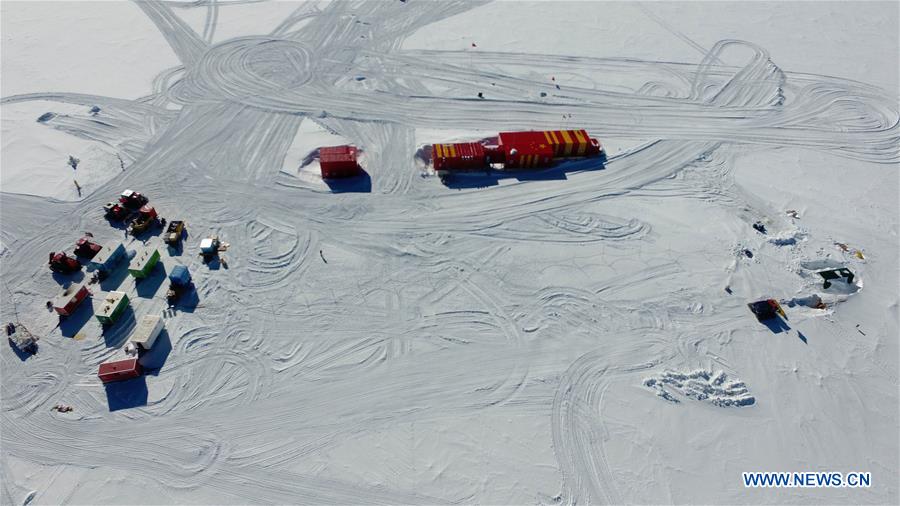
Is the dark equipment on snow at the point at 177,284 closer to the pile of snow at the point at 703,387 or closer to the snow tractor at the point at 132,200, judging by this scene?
the snow tractor at the point at 132,200

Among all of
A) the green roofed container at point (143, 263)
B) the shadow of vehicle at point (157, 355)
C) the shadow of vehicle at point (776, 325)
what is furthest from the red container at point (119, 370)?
the shadow of vehicle at point (776, 325)

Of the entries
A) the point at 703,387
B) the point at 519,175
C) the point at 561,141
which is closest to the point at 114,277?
the point at 519,175

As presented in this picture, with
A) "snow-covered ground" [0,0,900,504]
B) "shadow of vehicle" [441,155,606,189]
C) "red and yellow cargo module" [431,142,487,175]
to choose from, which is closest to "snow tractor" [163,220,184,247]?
"snow-covered ground" [0,0,900,504]

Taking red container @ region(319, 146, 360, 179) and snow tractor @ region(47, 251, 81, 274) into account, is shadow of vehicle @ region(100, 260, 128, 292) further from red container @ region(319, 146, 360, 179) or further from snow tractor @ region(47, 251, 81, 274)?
red container @ region(319, 146, 360, 179)

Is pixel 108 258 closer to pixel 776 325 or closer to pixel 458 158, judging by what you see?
pixel 458 158

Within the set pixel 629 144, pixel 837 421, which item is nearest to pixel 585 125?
pixel 629 144

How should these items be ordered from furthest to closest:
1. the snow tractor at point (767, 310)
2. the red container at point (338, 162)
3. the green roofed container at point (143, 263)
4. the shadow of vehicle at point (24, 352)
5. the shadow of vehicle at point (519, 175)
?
the shadow of vehicle at point (519, 175)
the red container at point (338, 162)
the green roofed container at point (143, 263)
the snow tractor at point (767, 310)
the shadow of vehicle at point (24, 352)
